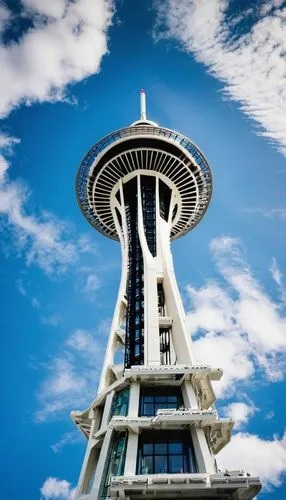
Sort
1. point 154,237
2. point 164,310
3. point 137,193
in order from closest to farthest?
point 164,310
point 154,237
point 137,193

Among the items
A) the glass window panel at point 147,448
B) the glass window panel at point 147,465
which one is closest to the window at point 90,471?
the glass window panel at point 147,465

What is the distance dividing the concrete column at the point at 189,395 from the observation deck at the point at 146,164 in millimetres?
34416

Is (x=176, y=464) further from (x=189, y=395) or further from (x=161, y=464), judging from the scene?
(x=189, y=395)

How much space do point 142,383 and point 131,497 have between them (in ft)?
38.6

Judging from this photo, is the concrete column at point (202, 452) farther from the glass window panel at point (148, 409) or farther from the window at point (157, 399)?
the glass window panel at point (148, 409)

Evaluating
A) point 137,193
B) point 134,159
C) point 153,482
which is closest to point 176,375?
point 153,482

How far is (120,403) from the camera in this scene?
3956 cm

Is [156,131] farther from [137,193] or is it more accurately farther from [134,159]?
[137,193]

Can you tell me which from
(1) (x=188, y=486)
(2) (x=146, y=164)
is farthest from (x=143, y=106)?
(1) (x=188, y=486)

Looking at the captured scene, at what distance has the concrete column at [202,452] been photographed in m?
31.3

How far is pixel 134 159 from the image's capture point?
6769 cm

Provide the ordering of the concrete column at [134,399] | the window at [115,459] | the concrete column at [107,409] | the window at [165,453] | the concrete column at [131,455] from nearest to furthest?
the concrete column at [131,455] → the window at [165,453] → the window at [115,459] → the concrete column at [134,399] → the concrete column at [107,409]

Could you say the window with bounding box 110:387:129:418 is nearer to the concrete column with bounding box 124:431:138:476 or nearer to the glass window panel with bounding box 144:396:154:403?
the glass window panel with bounding box 144:396:154:403

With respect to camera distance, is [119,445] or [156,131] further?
[156,131]
